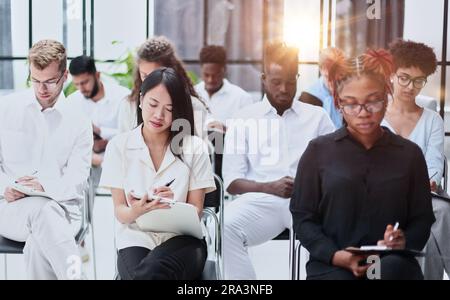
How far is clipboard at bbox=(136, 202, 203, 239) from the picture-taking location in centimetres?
278

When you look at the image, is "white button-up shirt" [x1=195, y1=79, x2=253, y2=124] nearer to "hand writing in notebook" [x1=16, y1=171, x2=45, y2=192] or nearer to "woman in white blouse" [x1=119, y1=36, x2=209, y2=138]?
"woman in white blouse" [x1=119, y1=36, x2=209, y2=138]

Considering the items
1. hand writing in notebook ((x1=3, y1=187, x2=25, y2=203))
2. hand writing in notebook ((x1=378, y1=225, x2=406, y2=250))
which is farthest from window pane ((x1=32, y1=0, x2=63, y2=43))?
hand writing in notebook ((x1=378, y1=225, x2=406, y2=250))

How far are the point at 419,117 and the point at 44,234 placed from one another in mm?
1384

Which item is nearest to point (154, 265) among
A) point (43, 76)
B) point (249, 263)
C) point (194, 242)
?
point (194, 242)

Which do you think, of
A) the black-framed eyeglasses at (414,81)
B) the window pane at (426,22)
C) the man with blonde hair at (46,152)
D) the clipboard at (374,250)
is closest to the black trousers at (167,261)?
the man with blonde hair at (46,152)

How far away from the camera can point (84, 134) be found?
2.85 m

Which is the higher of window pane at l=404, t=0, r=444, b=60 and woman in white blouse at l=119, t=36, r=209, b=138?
window pane at l=404, t=0, r=444, b=60

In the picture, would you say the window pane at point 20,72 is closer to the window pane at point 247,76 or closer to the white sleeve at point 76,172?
the white sleeve at point 76,172

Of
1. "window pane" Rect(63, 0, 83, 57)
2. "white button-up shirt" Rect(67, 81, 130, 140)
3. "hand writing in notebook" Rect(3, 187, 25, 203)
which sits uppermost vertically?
"window pane" Rect(63, 0, 83, 57)

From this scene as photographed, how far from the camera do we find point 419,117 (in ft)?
9.27

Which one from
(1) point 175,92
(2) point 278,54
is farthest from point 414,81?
(1) point 175,92

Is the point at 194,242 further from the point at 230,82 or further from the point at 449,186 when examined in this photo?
the point at 449,186
